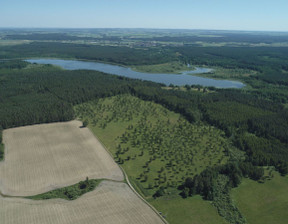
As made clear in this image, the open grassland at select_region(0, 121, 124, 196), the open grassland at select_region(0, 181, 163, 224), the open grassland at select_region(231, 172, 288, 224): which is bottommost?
the open grassland at select_region(231, 172, 288, 224)

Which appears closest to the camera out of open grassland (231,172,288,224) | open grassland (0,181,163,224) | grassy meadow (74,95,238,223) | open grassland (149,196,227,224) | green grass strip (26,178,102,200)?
open grassland (0,181,163,224)

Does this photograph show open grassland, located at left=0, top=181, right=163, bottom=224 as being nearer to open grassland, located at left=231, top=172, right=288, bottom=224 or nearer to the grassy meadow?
the grassy meadow

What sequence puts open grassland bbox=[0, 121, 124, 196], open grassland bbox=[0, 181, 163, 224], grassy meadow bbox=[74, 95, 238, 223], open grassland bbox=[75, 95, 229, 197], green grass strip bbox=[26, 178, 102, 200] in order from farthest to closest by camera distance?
open grassland bbox=[75, 95, 229, 197] → open grassland bbox=[0, 121, 124, 196] → grassy meadow bbox=[74, 95, 238, 223] → green grass strip bbox=[26, 178, 102, 200] → open grassland bbox=[0, 181, 163, 224]

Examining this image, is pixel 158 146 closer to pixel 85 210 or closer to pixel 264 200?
pixel 264 200

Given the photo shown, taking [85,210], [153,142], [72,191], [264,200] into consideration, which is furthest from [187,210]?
[153,142]

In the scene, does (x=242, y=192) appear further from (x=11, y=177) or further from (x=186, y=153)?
(x=11, y=177)

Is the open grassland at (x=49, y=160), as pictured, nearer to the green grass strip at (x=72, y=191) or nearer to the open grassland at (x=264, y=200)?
the green grass strip at (x=72, y=191)

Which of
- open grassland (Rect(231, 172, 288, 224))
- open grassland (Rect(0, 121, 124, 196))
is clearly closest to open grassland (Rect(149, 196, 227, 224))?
open grassland (Rect(231, 172, 288, 224))

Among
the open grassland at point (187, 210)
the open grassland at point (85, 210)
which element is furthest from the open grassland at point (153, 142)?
the open grassland at point (85, 210)
